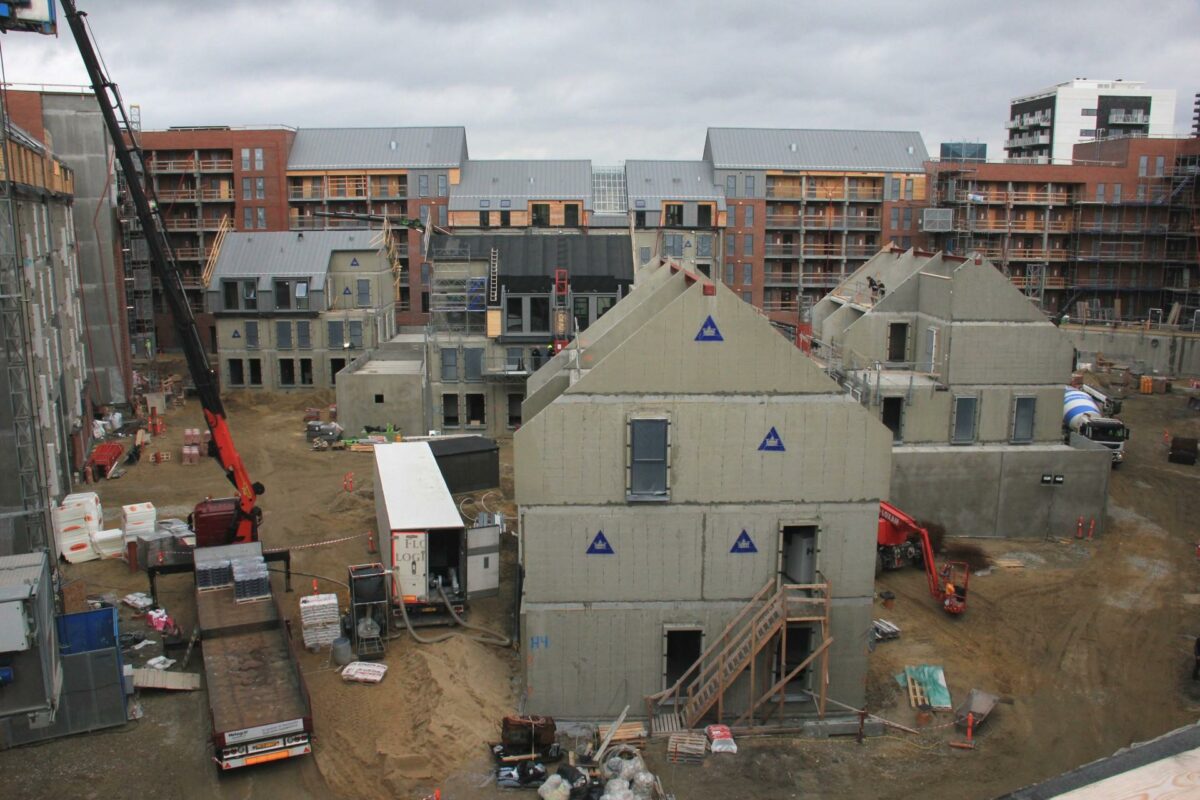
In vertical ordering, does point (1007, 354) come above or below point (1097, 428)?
above

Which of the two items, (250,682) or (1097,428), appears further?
(1097,428)

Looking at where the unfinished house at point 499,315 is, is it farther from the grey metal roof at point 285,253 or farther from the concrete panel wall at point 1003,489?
the concrete panel wall at point 1003,489

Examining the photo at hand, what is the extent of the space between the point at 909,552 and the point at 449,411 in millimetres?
25410

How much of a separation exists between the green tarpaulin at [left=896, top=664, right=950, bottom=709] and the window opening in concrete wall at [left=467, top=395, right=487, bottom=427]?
2878cm

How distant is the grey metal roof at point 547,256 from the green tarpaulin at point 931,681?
28770mm

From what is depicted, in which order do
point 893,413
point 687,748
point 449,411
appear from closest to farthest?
point 687,748
point 893,413
point 449,411

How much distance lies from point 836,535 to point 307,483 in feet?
87.2

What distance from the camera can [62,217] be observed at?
4650 centimetres

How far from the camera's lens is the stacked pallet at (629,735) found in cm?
2247

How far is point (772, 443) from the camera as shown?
2300 cm

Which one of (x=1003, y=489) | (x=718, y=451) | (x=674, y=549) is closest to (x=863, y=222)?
(x=1003, y=489)

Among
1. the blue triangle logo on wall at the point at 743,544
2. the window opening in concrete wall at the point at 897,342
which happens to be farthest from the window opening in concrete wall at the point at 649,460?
the window opening in concrete wall at the point at 897,342

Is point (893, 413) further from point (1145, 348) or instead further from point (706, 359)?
point (1145, 348)

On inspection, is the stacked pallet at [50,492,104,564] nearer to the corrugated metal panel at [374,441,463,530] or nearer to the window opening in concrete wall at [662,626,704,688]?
the corrugated metal panel at [374,441,463,530]
